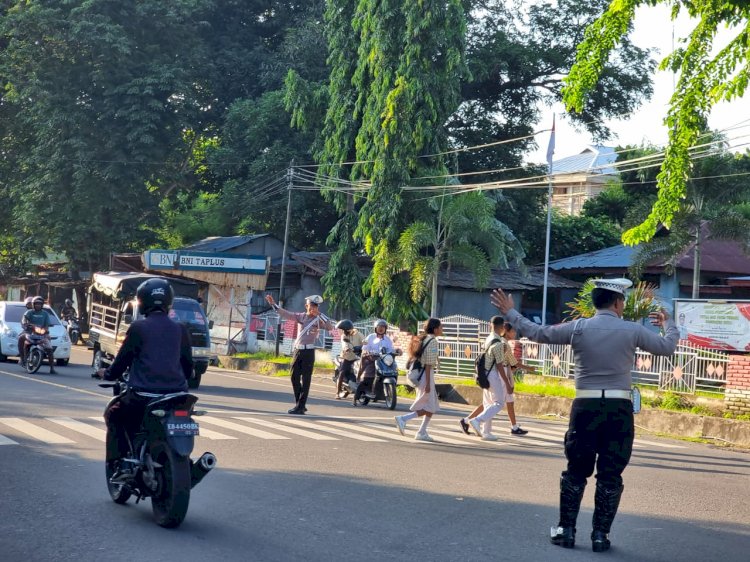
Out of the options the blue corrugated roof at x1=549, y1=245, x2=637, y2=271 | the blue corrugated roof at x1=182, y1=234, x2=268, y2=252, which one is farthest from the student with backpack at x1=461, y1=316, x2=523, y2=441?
the blue corrugated roof at x1=182, y1=234, x2=268, y2=252

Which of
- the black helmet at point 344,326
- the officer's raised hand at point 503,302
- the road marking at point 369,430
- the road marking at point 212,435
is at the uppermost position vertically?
the black helmet at point 344,326

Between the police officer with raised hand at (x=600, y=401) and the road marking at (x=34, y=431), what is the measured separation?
644 cm

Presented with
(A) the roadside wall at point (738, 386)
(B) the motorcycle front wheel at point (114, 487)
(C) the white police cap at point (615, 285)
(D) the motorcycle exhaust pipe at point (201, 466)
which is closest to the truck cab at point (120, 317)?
(A) the roadside wall at point (738, 386)

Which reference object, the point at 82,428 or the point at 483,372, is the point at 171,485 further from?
the point at 483,372

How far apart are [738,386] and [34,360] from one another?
1488cm

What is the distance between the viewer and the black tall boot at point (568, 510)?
7141mm

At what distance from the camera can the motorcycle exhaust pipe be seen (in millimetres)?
7164

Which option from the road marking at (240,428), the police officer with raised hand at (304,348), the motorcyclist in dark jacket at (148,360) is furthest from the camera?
the police officer with raised hand at (304,348)

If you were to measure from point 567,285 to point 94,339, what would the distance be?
20.5 metres

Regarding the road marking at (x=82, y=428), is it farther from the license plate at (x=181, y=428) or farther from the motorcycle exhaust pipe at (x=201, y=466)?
the license plate at (x=181, y=428)

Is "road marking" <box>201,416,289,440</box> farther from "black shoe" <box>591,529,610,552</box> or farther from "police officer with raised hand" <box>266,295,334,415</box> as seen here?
"black shoe" <box>591,529,610,552</box>

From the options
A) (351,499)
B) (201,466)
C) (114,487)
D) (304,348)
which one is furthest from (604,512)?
(304,348)

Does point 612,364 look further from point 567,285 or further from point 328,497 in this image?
point 567,285

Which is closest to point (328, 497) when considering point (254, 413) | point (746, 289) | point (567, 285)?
point (254, 413)
